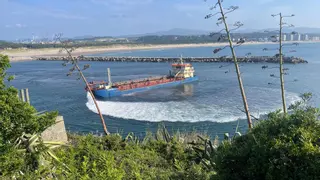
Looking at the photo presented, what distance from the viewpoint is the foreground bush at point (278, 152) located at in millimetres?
3488

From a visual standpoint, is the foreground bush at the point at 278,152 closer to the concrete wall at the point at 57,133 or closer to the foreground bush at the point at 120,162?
the foreground bush at the point at 120,162

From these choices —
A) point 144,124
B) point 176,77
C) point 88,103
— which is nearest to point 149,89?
point 176,77

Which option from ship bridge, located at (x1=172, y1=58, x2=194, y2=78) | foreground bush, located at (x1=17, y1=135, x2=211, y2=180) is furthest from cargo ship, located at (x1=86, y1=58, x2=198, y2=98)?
foreground bush, located at (x1=17, y1=135, x2=211, y2=180)

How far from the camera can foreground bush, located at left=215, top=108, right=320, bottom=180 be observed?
3488mm

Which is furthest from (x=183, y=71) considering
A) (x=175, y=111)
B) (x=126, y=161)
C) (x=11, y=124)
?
(x=11, y=124)

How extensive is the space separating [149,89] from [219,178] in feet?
106

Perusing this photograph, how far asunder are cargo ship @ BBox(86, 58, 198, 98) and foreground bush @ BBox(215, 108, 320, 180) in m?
26.6

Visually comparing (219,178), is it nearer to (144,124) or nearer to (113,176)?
(113,176)

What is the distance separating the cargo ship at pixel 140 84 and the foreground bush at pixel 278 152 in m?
26.6

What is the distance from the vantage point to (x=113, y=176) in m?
4.72

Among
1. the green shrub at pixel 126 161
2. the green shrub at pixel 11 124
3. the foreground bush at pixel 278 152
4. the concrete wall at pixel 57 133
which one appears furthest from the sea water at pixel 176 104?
the foreground bush at pixel 278 152

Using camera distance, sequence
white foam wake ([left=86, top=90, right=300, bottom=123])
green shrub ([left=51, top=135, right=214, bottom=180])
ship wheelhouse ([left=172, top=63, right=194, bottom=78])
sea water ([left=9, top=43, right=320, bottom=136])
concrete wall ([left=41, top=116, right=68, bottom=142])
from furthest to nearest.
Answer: ship wheelhouse ([left=172, top=63, right=194, bottom=78])
white foam wake ([left=86, top=90, right=300, bottom=123])
sea water ([left=9, top=43, right=320, bottom=136])
concrete wall ([left=41, top=116, right=68, bottom=142])
green shrub ([left=51, top=135, right=214, bottom=180])

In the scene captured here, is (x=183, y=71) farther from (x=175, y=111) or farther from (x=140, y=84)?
(x=175, y=111)

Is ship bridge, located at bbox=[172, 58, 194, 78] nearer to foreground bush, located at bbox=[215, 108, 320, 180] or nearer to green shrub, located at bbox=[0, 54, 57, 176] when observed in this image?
green shrub, located at bbox=[0, 54, 57, 176]
